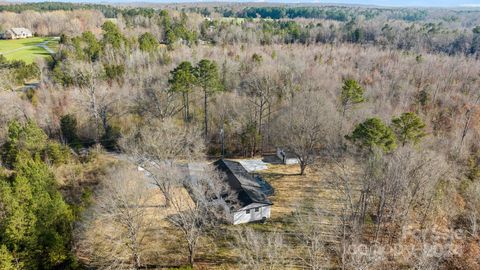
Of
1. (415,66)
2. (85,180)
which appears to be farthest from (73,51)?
(415,66)

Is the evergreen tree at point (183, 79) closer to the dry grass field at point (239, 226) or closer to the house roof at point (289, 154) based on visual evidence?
the dry grass field at point (239, 226)

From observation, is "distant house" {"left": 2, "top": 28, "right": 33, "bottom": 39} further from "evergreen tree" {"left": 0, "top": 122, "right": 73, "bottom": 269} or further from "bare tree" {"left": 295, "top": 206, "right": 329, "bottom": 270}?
"bare tree" {"left": 295, "top": 206, "right": 329, "bottom": 270}

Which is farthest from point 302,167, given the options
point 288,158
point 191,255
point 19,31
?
point 19,31

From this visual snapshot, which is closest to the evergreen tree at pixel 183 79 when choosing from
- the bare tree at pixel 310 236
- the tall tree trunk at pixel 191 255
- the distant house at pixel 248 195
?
the distant house at pixel 248 195

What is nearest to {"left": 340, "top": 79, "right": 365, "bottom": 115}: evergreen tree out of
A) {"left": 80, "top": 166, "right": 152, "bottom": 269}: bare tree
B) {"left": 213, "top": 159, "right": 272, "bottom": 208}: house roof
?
{"left": 213, "top": 159, "right": 272, "bottom": 208}: house roof

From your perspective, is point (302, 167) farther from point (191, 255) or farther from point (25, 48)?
point (25, 48)
